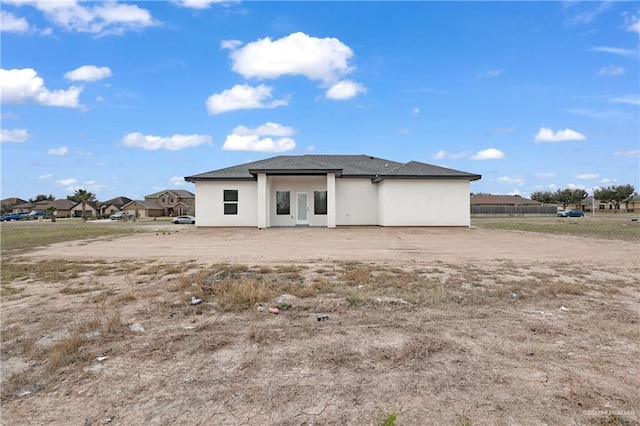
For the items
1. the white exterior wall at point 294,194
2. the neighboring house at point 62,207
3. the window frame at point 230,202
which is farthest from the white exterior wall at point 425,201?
the neighboring house at point 62,207

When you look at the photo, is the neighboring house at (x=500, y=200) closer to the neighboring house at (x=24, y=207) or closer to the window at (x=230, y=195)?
the window at (x=230, y=195)

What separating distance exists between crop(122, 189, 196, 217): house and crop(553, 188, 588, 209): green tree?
8351 centimetres

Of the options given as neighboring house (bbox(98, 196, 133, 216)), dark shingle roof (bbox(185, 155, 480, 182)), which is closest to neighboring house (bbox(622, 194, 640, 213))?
dark shingle roof (bbox(185, 155, 480, 182))

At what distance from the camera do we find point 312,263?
846cm

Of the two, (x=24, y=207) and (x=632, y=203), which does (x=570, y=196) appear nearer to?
(x=632, y=203)

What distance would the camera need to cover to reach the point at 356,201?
72.7 ft

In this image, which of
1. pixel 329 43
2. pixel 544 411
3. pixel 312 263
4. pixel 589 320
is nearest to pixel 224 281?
pixel 312 263

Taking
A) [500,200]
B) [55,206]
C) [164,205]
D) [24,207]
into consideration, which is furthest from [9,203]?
[500,200]

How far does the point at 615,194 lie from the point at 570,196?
8.06m

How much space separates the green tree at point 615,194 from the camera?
75.9 metres

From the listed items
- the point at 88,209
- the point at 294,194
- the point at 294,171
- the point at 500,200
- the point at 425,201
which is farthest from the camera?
the point at 88,209

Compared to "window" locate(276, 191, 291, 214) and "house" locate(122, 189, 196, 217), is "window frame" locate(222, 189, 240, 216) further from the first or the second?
"house" locate(122, 189, 196, 217)

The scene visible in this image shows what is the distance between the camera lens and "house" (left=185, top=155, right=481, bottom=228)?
799 inches

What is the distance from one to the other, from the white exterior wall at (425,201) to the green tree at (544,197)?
263 feet
